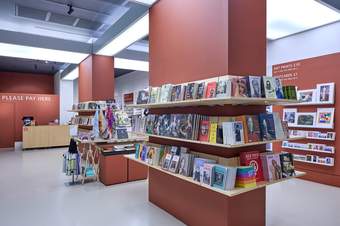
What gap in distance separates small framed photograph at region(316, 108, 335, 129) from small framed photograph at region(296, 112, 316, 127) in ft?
0.38

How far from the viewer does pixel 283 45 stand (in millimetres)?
6352

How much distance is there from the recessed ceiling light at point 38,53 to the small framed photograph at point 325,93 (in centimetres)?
611

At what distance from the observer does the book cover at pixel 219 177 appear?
90.1 inches

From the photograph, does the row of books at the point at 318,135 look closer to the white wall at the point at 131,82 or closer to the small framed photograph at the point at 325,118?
the small framed photograph at the point at 325,118

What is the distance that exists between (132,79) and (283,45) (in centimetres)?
782

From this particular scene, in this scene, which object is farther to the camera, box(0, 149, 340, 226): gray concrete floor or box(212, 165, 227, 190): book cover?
box(0, 149, 340, 226): gray concrete floor

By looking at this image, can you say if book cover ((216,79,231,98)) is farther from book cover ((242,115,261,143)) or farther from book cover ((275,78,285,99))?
book cover ((275,78,285,99))

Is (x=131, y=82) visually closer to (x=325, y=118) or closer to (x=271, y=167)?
(x=325, y=118)

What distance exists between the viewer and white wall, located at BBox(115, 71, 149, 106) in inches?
450

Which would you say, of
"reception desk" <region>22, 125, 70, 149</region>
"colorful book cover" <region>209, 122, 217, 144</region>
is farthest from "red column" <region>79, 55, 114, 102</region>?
"colorful book cover" <region>209, 122, 217, 144</region>

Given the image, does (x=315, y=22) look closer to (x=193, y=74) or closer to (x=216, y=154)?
(x=193, y=74)

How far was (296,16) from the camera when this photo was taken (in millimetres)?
4992

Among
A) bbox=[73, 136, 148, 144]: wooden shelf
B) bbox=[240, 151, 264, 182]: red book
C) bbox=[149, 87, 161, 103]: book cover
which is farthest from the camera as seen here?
bbox=[73, 136, 148, 144]: wooden shelf

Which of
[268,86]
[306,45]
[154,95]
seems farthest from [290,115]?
[154,95]
